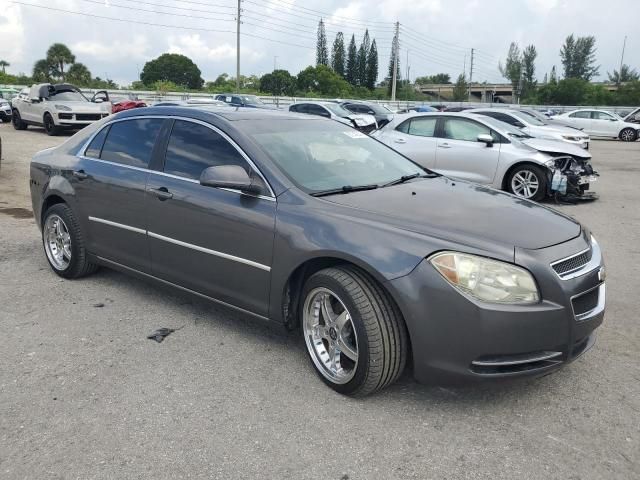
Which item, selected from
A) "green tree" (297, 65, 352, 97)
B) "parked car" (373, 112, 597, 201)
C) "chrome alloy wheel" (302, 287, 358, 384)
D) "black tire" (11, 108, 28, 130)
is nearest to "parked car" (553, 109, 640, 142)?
"parked car" (373, 112, 597, 201)

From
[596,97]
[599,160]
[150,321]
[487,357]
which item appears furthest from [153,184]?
[596,97]

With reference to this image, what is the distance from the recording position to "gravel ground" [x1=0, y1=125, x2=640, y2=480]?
8.86 feet

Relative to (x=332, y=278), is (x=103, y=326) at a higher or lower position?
lower

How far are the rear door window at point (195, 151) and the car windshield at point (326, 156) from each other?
0.71ft

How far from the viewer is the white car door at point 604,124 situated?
2812 cm

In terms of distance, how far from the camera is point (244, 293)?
3.75 meters

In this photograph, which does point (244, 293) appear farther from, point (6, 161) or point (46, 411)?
point (6, 161)

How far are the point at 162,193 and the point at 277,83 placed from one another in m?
85.2

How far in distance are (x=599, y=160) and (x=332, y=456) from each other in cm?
1825

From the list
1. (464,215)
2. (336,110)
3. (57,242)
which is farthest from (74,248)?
(336,110)

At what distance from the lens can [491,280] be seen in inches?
114

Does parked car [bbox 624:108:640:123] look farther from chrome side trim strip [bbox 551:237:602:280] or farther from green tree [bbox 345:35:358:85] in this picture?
green tree [bbox 345:35:358:85]

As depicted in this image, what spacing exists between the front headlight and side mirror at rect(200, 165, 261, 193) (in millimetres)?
1373

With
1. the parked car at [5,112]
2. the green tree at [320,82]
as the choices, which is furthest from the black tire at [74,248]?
the green tree at [320,82]
